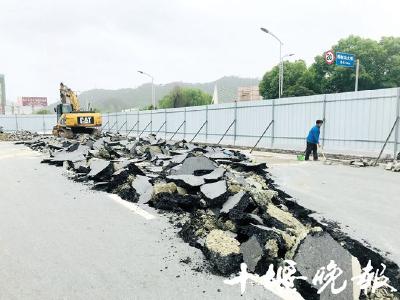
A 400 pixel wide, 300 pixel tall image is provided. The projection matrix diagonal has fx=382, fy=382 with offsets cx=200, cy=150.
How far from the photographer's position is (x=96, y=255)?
4.07 metres

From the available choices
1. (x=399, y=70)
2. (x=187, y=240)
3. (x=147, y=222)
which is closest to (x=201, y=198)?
(x=147, y=222)

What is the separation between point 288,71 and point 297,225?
5936 centimetres

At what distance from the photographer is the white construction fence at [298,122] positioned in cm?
1464

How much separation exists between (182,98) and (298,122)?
80978 millimetres

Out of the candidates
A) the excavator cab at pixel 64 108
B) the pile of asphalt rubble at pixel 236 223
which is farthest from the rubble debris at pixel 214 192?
the excavator cab at pixel 64 108

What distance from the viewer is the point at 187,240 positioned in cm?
446

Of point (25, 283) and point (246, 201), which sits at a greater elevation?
point (246, 201)

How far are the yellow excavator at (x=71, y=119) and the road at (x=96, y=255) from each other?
18.4m

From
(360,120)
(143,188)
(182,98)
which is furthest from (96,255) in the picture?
(182,98)

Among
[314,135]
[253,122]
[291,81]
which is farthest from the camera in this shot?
[291,81]

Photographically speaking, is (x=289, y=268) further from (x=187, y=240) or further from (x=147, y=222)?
(x=147, y=222)

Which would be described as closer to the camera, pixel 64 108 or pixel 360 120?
pixel 360 120

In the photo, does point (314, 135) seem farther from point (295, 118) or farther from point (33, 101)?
point (33, 101)

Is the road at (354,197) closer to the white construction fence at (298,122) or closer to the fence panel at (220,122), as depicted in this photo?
the white construction fence at (298,122)
